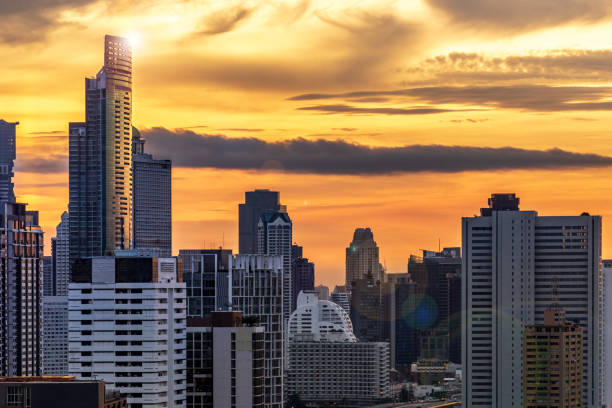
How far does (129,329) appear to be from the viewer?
4134 inches

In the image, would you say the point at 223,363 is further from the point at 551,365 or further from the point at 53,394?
the point at 551,365

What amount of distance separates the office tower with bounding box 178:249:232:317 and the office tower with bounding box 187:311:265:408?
3334 centimetres

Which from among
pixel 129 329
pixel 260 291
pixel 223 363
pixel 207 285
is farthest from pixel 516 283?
pixel 129 329

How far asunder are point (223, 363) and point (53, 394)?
29146mm

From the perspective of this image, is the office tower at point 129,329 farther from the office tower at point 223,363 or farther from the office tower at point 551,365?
the office tower at point 551,365

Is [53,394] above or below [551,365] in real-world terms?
above

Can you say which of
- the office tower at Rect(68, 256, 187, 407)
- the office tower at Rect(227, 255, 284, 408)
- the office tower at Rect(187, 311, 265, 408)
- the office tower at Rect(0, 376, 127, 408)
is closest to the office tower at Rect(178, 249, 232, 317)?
the office tower at Rect(227, 255, 284, 408)

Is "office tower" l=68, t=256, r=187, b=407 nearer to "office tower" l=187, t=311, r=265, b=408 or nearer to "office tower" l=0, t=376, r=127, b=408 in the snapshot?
"office tower" l=187, t=311, r=265, b=408

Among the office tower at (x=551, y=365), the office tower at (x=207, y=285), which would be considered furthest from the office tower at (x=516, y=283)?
the office tower at (x=207, y=285)

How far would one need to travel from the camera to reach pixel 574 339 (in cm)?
15525

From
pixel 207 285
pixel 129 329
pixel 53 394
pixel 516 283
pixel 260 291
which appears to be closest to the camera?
pixel 53 394

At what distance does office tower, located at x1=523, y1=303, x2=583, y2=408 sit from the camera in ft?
→ 501

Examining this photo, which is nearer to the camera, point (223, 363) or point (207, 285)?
point (223, 363)

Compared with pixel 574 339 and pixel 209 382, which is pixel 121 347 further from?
pixel 574 339
